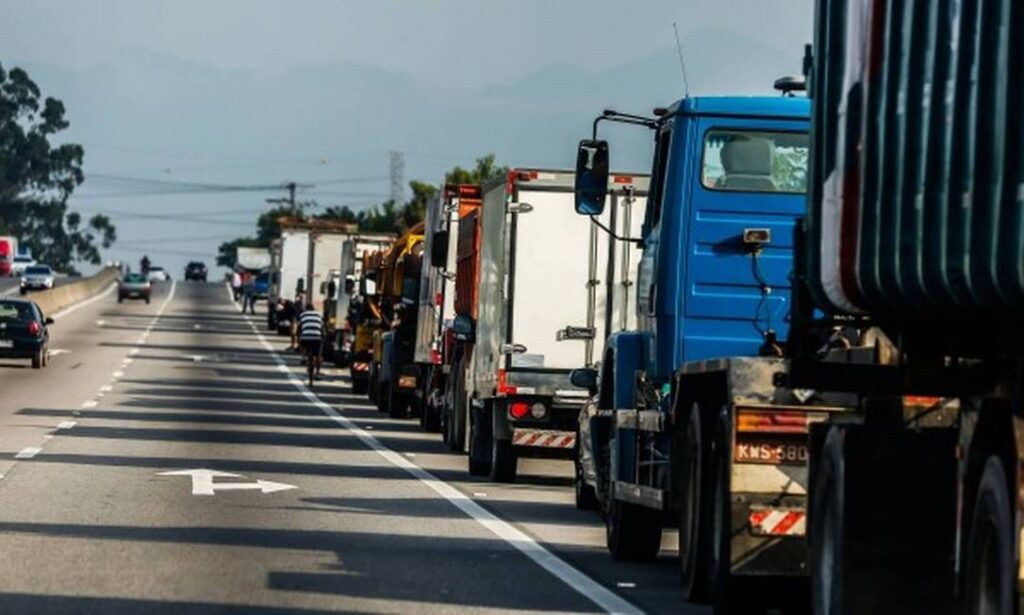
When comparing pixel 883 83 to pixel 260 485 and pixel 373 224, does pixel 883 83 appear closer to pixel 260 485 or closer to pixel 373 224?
pixel 260 485

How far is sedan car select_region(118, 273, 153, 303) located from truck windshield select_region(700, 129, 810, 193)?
111054mm

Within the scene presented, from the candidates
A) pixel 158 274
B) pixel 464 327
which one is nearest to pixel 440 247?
pixel 464 327

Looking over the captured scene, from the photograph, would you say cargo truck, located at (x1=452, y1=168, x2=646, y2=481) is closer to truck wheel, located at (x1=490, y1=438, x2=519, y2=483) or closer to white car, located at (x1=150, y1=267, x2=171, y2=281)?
truck wheel, located at (x1=490, y1=438, x2=519, y2=483)

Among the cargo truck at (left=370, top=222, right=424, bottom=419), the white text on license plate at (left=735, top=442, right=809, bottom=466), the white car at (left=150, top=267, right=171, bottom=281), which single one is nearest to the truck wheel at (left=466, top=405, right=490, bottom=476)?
the cargo truck at (left=370, top=222, right=424, bottom=419)

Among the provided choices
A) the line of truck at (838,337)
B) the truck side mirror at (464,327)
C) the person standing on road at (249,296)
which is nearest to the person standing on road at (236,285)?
the person standing on road at (249,296)

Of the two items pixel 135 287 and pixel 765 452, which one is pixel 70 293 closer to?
pixel 135 287

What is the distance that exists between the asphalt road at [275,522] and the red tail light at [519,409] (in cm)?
68

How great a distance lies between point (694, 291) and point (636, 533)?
1734mm

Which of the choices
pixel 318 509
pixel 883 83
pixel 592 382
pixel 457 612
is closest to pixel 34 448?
pixel 318 509

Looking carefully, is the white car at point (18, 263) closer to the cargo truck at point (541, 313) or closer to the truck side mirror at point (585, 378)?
the cargo truck at point (541, 313)

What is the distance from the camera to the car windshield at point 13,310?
185 ft

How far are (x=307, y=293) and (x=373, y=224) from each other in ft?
313

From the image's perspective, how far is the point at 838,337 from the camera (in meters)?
13.7

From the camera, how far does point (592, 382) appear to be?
21.2m
